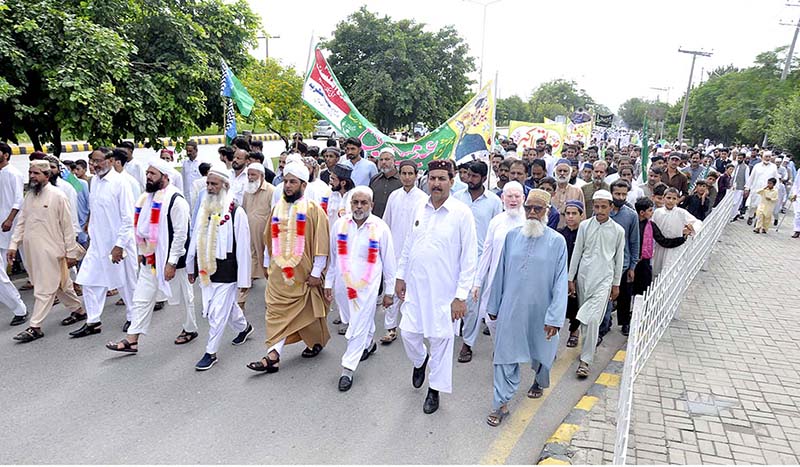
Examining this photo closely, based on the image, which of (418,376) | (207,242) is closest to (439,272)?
(418,376)

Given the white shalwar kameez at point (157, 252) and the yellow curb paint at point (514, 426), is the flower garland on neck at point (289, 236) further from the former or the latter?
the yellow curb paint at point (514, 426)

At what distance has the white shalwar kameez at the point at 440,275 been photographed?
4.11 meters

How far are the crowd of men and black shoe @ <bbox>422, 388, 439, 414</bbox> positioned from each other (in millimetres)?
14

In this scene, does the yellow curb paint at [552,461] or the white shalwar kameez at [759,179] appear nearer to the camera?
the yellow curb paint at [552,461]

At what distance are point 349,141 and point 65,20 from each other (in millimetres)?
Result: 3822

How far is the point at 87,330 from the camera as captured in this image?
17.7ft

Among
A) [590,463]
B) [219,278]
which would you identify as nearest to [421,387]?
[590,463]

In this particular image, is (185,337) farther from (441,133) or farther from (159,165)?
(441,133)

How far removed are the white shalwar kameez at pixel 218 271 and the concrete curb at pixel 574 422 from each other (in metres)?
2.79

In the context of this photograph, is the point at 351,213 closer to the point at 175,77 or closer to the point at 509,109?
the point at 175,77

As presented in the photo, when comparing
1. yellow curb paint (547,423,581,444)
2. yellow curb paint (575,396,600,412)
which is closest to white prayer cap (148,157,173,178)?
yellow curb paint (547,423,581,444)

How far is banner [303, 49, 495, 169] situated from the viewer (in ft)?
27.0

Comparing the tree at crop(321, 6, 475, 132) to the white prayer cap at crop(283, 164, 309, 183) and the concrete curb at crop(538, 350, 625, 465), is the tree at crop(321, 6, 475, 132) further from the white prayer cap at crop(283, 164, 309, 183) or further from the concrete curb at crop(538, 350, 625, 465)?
the concrete curb at crop(538, 350, 625, 465)

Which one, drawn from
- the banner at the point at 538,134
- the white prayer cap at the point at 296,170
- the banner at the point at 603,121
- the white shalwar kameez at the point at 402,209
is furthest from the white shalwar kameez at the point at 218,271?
the banner at the point at 603,121
